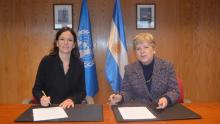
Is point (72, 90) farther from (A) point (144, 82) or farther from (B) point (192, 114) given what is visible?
(B) point (192, 114)

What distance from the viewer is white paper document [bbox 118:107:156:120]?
166cm

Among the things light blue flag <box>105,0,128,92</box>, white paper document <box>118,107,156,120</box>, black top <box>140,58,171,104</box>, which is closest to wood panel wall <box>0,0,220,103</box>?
light blue flag <box>105,0,128,92</box>

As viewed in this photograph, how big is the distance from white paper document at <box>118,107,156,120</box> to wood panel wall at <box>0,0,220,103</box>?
210 cm

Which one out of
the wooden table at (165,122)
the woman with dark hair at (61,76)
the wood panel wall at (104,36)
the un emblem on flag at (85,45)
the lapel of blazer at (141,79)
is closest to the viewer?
the wooden table at (165,122)

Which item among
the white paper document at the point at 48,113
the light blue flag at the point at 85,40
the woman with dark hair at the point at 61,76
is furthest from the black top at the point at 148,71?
the light blue flag at the point at 85,40

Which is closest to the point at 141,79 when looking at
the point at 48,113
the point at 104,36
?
the point at 48,113

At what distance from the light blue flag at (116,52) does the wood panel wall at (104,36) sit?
19cm

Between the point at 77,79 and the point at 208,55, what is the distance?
233 cm

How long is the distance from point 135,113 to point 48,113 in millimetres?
572

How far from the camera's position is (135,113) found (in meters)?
1.76

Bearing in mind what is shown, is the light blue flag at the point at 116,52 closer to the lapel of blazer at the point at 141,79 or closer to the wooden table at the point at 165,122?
the lapel of blazer at the point at 141,79

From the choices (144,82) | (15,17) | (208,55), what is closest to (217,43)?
(208,55)

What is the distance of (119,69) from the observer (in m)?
3.73

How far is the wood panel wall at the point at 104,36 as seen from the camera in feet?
12.7
